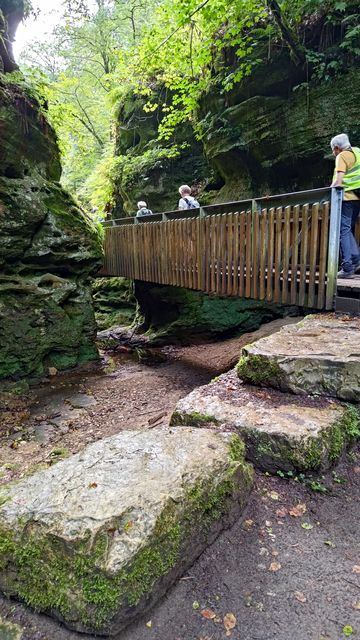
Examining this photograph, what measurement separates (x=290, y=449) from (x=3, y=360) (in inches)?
256

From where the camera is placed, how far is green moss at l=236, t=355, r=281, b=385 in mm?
3146

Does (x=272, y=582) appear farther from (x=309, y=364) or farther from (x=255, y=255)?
(x=255, y=255)

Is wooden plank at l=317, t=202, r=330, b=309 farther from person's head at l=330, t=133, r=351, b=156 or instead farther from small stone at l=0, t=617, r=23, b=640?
small stone at l=0, t=617, r=23, b=640

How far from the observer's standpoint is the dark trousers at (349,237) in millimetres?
4551

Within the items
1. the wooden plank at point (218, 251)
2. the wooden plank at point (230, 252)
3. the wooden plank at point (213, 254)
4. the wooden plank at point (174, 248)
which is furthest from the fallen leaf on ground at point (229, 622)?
the wooden plank at point (174, 248)

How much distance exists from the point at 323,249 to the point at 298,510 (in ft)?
10.0

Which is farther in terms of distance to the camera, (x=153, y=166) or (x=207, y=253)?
(x=153, y=166)

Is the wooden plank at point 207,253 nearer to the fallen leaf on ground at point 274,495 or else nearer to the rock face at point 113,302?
the fallen leaf on ground at point 274,495

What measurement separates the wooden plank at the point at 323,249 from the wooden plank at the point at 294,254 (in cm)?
34

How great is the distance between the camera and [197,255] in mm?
6734

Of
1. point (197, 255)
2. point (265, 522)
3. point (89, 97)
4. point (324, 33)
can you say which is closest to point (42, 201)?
point (197, 255)

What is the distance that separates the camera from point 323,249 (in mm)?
4305

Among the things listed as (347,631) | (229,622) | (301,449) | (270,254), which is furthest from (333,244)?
(229,622)

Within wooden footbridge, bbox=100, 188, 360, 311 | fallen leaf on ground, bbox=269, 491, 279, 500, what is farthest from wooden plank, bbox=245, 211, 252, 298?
fallen leaf on ground, bbox=269, 491, 279, 500
